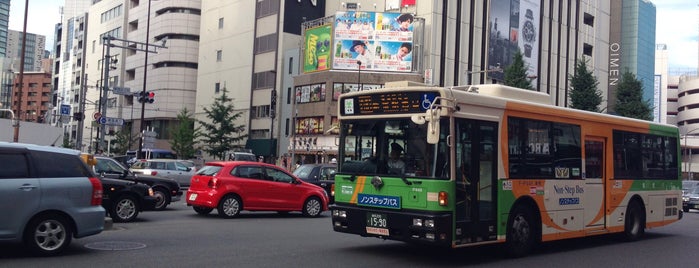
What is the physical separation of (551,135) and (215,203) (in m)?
8.75

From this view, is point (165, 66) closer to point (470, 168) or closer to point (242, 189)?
point (242, 189)

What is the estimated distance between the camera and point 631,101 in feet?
188

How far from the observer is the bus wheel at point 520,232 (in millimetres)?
10750

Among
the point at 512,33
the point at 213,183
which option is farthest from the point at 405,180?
the point at 512,33

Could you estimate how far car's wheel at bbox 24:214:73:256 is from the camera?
30.4 ft

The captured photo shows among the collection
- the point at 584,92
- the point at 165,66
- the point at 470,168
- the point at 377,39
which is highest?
the point at 377,39

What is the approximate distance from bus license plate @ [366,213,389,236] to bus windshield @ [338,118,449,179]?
0.70m

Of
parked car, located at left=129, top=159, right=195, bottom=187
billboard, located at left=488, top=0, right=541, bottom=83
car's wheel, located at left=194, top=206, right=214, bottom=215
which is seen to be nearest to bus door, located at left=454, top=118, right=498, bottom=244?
car's wheel, located at left=194, top=206, right=214, bottom=215

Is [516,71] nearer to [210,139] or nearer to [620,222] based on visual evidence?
[210,139]

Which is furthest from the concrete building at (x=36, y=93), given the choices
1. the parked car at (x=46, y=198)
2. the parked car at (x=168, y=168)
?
the parked car at (x=46, y=198)

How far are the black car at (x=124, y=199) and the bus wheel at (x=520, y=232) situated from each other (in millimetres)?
8515

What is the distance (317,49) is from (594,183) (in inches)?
1962

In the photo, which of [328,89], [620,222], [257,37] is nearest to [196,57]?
[257,37]

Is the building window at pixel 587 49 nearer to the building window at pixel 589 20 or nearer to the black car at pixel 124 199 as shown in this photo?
the building window at pixel 589 20
